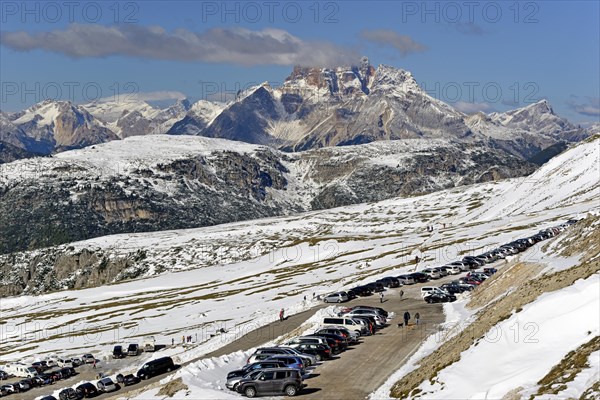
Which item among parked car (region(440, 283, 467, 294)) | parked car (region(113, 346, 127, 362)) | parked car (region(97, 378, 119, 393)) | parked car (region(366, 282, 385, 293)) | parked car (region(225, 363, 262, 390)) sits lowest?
parked car (region(113, 346, 127, 362))

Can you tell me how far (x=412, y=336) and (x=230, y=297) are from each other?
80.3 m

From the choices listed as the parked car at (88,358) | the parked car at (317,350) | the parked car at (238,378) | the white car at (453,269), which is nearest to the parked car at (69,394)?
the parked car at (88,358)

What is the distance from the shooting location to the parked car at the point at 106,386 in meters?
68.9

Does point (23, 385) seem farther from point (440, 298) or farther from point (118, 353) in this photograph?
point (440, 298)

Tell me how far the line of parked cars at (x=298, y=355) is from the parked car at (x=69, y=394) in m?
24.7

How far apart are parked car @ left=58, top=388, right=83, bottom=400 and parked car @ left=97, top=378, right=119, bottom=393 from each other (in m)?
2.13

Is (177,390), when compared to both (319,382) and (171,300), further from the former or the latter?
(171,300)

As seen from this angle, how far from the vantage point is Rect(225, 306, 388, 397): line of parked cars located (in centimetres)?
4262

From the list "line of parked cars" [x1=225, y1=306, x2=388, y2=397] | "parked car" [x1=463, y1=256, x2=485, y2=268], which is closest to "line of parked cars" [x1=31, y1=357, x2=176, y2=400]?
"line of parked cars" [x1=225, y1=306, x2=388, y2=397]

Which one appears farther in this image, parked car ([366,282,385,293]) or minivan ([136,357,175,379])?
parked car ([366,282,385,293])

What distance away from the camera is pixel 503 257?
103688 millimetres

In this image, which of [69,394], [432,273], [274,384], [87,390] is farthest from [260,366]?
[432,273]

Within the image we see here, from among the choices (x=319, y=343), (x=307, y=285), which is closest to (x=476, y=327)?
(x=319, y=343)

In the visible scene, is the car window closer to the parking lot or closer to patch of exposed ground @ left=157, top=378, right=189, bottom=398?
the parking lot
